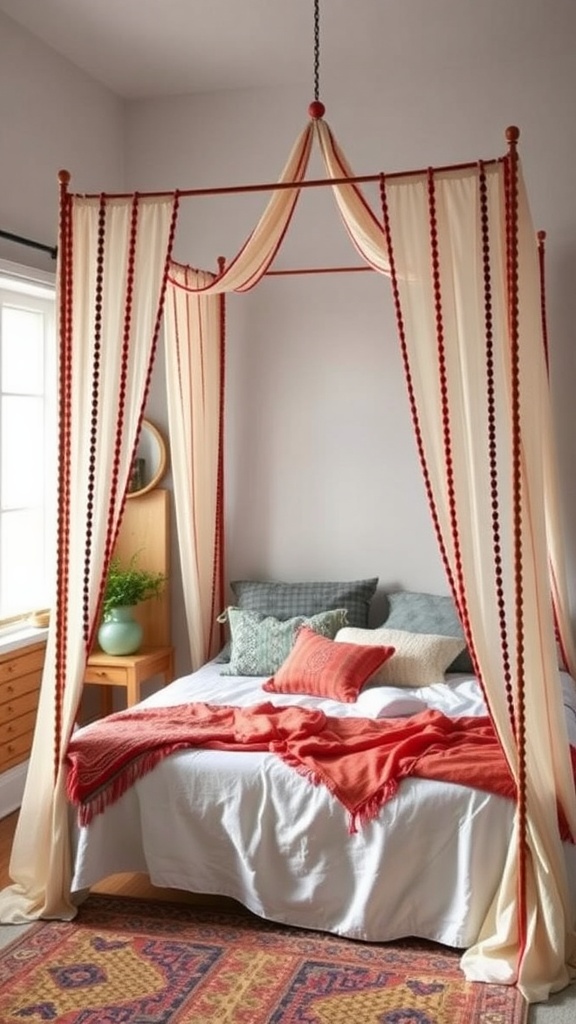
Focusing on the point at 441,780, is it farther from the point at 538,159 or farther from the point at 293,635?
the point at 538,159

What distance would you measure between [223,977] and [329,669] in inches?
56.8

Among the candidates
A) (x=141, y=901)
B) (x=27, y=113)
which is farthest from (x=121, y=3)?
(x=141, y=901)

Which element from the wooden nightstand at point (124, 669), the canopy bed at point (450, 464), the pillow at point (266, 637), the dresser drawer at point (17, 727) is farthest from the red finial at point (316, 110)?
the dresser drawer at point (17, 727)

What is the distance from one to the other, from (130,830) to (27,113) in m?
3.03

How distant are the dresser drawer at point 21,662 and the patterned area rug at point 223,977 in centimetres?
124

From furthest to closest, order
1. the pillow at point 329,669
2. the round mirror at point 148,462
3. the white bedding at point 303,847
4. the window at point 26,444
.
Result: the round mirror at point 148,462, the window at point 26,444, the pillow at point 329,669, the white bedding at point 303,847

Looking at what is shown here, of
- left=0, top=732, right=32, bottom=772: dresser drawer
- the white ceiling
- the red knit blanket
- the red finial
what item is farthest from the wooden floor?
the white ceiling

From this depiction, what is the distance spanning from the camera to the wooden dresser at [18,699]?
450cm

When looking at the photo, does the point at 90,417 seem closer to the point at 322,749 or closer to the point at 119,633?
the point at 322,749

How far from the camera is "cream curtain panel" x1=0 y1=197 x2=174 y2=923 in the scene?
3.51 metres

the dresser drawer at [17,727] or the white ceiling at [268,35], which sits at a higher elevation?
the white ceiling at [268,35]

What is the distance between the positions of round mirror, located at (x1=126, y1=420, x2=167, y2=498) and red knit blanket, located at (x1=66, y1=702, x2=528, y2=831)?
1795 mm

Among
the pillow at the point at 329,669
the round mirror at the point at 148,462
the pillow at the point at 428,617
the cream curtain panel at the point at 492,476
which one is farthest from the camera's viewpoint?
the round mirror at the point at 148,462

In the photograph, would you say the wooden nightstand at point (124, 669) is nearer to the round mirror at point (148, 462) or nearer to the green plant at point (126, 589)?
the green plant at point (126, 589)
